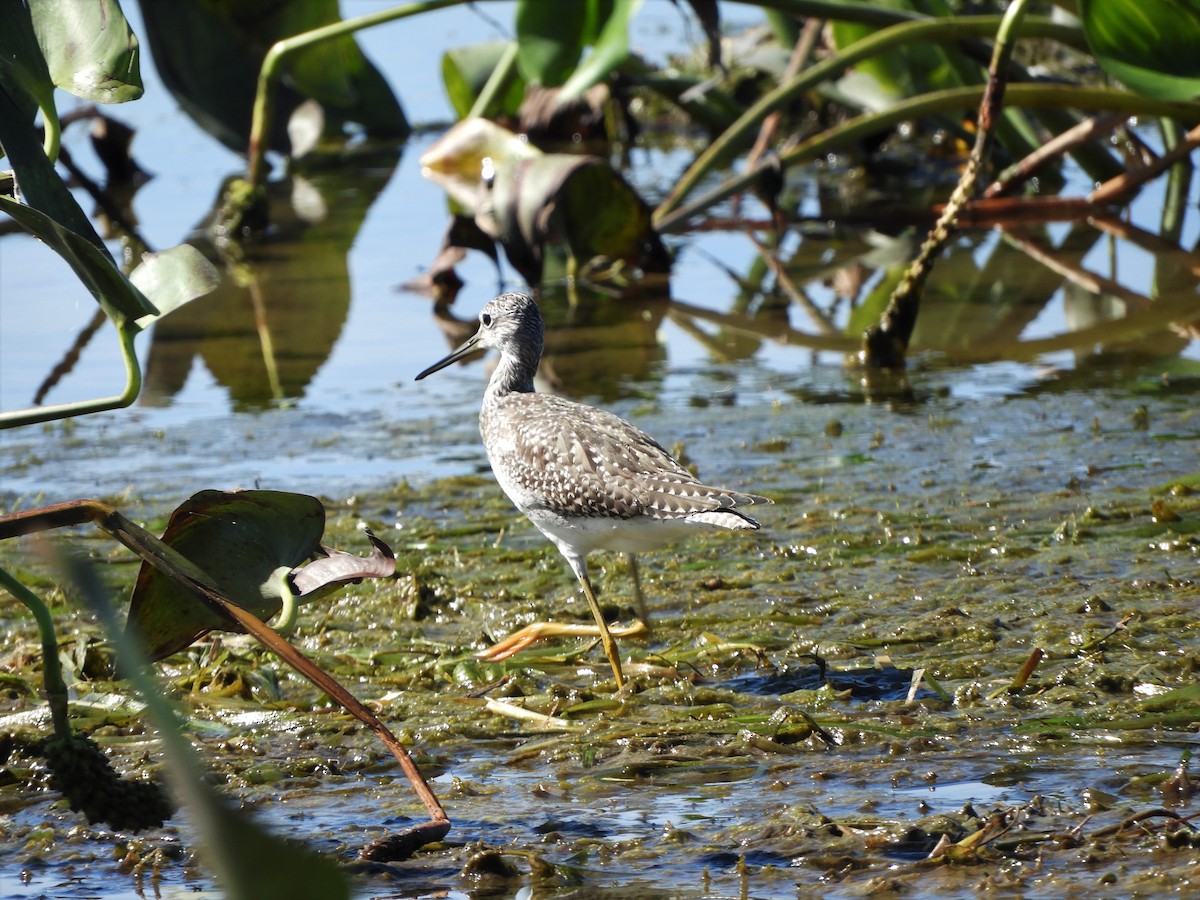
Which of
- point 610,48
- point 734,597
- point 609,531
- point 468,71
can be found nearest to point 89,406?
point 609,531

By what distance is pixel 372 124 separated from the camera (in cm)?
1323

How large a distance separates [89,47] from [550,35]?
6679 mm

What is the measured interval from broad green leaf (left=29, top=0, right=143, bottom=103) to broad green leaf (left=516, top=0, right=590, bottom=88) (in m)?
6.54

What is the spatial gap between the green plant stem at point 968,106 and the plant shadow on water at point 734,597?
0.83 meters

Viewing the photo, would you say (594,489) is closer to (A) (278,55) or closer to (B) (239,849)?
(B) (239,849)

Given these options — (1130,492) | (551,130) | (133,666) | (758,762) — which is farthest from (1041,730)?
(551,130)

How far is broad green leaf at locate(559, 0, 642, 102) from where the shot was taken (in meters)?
8.79

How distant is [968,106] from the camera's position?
28.3ft

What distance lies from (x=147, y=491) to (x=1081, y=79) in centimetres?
1022

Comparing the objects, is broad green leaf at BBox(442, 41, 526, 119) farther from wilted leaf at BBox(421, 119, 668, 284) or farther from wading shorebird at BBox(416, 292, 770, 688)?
wading shorebird at BBox(416, 292, 770, 688)

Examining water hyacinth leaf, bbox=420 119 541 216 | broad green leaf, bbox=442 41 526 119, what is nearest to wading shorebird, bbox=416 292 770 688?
water hyacinth leaf, bbox=420 119 541 216

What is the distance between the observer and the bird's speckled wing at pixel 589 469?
4.66 metres

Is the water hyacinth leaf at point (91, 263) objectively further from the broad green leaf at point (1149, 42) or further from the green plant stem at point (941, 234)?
the broad green leaf at point (1149, 42)

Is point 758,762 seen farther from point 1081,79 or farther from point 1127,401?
point 1081,79
